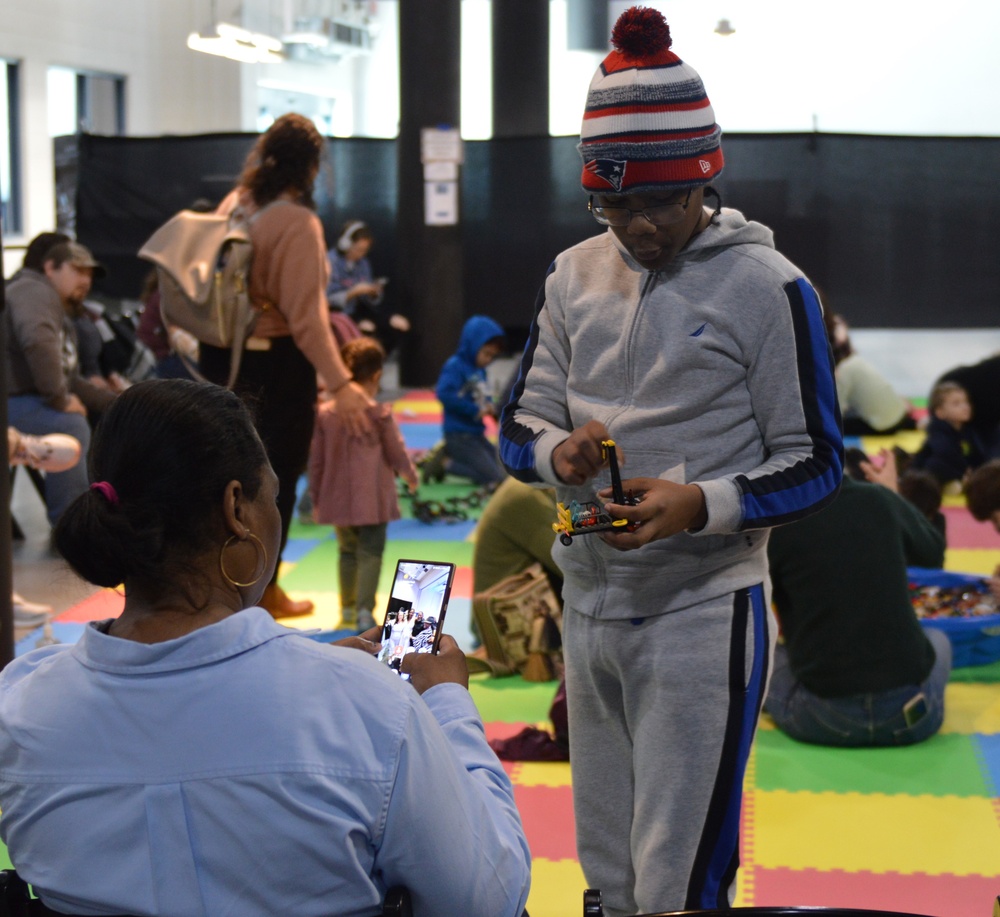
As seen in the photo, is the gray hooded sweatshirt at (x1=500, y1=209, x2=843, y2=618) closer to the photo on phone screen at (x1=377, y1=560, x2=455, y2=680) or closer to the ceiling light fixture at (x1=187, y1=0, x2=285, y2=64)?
the photo on phone screen at (x1=377, y1=560, x2=455, y2=680)

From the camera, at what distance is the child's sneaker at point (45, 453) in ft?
16.2

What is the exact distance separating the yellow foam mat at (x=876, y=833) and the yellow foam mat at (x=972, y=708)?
1.91 feet

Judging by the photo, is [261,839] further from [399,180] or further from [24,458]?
[399,180]

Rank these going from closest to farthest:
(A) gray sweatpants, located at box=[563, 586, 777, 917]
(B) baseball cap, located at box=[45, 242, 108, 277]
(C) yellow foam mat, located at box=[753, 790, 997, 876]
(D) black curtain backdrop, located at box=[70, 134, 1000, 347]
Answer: (A) gray sweatpants, located at box=[563, 586, 777, 917]
(C) yellow foam mat, located at box=[753, 790, 997, 876]
(B) baseball cap, located at box=[45, 242, 108, 277]
(D) black curtain backdrop, located at box=[70, 134, 1000, 347]

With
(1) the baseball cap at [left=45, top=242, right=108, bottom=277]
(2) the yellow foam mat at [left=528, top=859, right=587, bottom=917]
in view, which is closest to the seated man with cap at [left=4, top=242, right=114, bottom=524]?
(1) the baseball cap at [left=45, top=242, right=108, bottom=277]

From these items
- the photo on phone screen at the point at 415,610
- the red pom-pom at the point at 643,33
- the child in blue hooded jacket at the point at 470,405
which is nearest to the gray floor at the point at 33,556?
the child in blue hooded jacket at the point at 470,405

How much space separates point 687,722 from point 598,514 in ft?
1.29

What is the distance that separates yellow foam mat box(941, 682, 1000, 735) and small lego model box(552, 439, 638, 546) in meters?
2.77

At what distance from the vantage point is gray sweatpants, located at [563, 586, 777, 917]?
2.07 m

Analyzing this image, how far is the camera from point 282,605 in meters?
5.46

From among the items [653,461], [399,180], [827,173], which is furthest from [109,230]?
[653,461]

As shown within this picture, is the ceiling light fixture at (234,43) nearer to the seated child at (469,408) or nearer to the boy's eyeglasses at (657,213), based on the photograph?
the seated child at (469,408)

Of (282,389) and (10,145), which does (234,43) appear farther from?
(282,389)

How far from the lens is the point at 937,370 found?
42.3 ft
